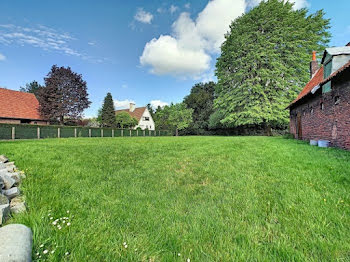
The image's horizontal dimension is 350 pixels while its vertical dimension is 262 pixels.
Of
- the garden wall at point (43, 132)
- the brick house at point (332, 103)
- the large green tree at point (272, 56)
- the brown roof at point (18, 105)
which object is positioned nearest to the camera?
the brick house at point (332, 103)

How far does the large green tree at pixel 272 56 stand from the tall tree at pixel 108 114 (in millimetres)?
25450

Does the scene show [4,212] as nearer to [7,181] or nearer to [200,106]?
[7,181]

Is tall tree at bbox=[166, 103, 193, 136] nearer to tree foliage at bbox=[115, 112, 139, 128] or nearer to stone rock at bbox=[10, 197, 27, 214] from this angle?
tree foliage at bbox=[115, 112, 139, 128]

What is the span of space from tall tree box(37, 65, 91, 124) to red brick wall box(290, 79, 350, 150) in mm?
29567

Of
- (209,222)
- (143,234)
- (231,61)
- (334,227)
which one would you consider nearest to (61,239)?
(143,234)

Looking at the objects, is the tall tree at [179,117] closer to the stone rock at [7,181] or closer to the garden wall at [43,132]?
the garden wall at [43,132]

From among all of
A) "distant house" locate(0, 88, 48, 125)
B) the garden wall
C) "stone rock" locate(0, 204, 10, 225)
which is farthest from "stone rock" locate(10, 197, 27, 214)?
"distant house" locate(0, 88, 48, 125)

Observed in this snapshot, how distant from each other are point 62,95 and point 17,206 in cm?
2976

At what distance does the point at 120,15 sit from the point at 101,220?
12.2m

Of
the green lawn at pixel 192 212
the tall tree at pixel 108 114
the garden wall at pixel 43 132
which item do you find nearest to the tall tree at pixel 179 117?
the tall tree at pixel 108 114

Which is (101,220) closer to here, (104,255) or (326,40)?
(104,255)

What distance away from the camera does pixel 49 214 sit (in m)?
2.04

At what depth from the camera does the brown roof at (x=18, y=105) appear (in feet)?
71.8

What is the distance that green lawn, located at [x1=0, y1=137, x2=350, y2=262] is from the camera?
5.41ft
